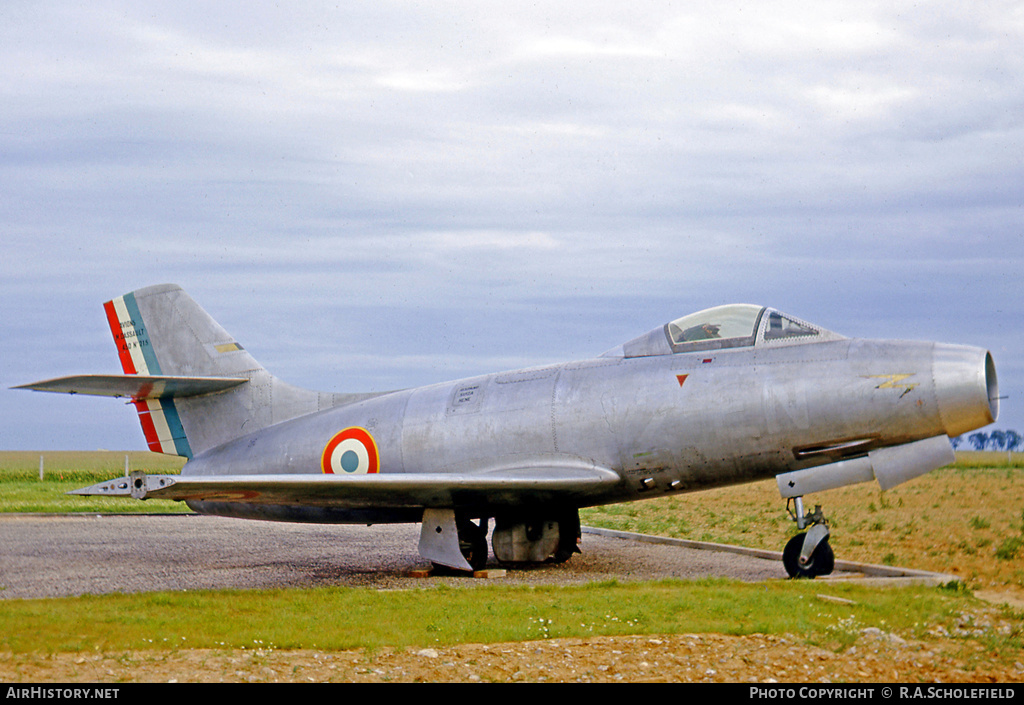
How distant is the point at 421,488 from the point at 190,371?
5.77m

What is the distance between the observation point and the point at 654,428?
11.8 m

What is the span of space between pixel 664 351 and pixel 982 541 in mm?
7362

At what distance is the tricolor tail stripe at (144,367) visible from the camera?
15.4 meters

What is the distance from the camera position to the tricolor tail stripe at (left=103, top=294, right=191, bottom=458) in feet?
50.6

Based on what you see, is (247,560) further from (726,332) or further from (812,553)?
(812,553)

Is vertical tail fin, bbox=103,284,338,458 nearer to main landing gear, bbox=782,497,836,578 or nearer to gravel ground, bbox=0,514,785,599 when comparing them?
gravel ground, bbox=0,514,785,599

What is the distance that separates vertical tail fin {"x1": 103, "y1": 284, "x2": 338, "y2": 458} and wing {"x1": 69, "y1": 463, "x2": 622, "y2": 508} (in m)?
3.04

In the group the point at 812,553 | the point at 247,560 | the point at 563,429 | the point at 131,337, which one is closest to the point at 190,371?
the point at 131,337

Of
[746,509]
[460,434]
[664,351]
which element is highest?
[664,351]

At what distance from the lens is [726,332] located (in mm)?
11906
